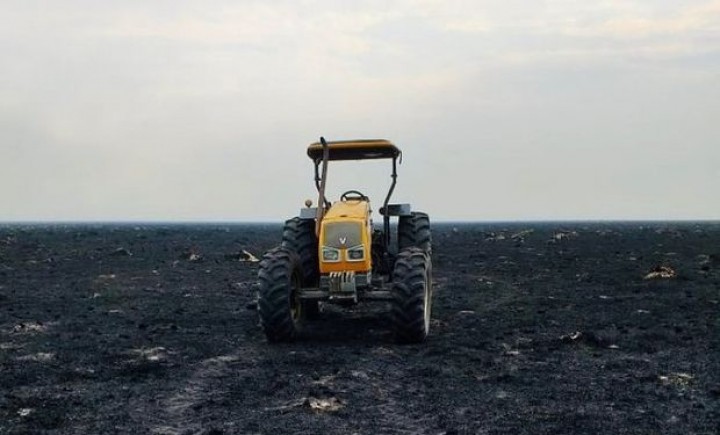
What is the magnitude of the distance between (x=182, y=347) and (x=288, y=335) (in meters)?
1.93

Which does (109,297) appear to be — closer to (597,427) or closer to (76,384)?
(76,384)

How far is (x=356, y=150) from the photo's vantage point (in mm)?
13500

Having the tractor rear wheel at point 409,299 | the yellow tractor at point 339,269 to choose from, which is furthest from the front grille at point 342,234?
the tractor rear wheel at point 409,299

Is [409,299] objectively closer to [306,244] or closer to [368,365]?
[368,365]

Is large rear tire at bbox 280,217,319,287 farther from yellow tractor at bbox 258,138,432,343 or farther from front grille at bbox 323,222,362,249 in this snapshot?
front grille at bbox 323,222,362,249

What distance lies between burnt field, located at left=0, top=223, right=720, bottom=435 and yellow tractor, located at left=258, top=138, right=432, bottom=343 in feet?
1.95

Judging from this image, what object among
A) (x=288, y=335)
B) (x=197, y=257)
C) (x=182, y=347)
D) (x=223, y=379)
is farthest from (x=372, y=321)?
(x=197, y=257)

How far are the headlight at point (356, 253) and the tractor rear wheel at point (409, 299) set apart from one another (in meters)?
0.67

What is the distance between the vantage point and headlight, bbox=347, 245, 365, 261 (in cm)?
1160

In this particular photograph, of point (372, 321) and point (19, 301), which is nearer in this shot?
point (372, 321)

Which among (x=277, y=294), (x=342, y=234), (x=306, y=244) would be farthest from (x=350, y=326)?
(x=277, y=294)

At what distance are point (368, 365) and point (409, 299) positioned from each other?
144 centimetres

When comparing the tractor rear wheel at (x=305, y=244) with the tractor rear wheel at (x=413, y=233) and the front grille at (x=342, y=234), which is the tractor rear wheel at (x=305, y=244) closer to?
the front grille at (x=342, y=234)

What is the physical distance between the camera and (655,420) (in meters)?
7.26
